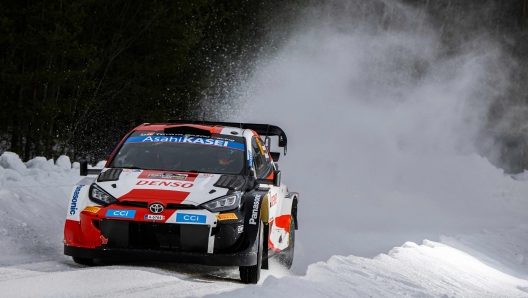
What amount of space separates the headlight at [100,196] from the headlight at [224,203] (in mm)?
807

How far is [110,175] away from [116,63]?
17964 millimetres

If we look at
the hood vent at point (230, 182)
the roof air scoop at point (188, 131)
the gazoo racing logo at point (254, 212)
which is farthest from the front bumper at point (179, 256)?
the roof air scoop at point (188, 131)

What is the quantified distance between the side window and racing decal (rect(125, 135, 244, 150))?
277 millimetres

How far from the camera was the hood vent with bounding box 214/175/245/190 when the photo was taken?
731cm

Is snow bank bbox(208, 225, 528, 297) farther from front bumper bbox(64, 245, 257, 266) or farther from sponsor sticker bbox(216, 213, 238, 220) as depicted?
sponsor sticker bbox(216, 213, 238, 220)

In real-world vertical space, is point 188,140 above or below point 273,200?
above

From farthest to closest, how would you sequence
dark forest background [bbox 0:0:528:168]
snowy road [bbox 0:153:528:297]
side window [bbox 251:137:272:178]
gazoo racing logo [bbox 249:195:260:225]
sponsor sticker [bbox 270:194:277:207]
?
1. dark forest background [bbox 0:0:528:168]
2. side window [bbox 251:137:272:178]
3. sponsor sticker [bbox 270:194:277:207]
4. gazoo racing logo [bbox 249:195:260:225]
5. snowy road [bbox 0:153:528:297]

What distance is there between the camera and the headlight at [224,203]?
276 inches

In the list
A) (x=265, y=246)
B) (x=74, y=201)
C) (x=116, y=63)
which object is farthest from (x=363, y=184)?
(x=74, y=201)

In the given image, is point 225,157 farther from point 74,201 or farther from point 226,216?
point 74,201

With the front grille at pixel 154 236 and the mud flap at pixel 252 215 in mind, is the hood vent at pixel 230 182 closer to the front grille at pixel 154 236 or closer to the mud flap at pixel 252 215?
the mud flap at pixel 252 215

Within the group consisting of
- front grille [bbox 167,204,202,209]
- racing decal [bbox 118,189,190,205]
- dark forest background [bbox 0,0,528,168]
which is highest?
dark forest background [bbox 0,0,528,168]

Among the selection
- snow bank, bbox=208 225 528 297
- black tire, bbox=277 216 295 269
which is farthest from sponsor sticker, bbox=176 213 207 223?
black tire, bbox=277 216 295 269

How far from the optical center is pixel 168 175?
7484 mm
